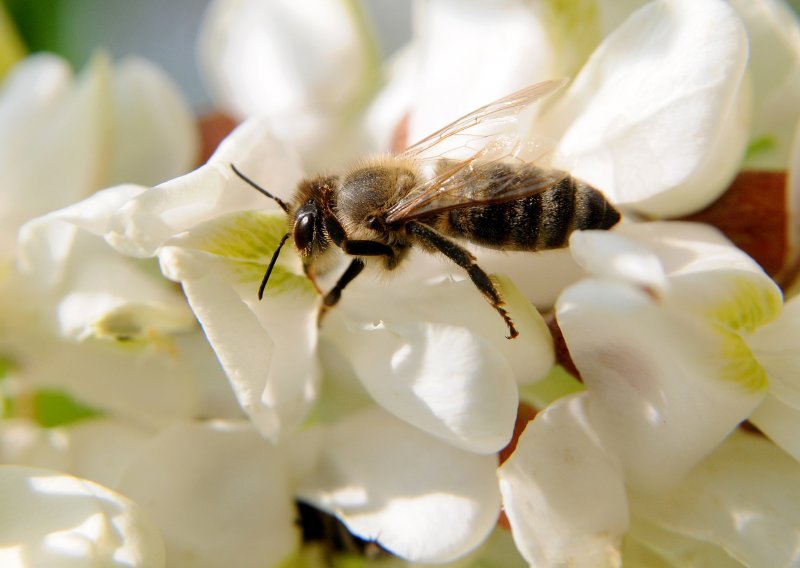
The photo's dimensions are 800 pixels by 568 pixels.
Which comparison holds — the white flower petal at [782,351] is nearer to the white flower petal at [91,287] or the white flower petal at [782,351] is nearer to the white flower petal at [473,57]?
the white flower petal at [473,57]

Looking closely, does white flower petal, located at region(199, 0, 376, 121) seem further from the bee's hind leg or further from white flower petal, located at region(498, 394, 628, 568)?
white flower petal, located at region(498, 394, 628, 568)

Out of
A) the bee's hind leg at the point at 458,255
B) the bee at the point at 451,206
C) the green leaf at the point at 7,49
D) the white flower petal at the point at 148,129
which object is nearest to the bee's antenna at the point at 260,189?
the bee at the point at 451,206

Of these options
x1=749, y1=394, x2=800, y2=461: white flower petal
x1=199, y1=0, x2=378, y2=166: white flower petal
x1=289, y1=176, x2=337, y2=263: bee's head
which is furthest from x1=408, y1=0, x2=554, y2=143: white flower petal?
x1=749, y1=394, x2=800, y2=461: white flower petal

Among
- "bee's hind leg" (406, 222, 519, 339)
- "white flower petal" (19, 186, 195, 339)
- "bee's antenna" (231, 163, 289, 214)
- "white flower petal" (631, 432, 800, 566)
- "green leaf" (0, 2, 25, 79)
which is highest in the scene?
"green leaf" (0, 2, 25, 79)

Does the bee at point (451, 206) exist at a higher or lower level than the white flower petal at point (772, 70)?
higher

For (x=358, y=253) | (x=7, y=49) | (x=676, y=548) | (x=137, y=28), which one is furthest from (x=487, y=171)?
(x=137, y=28)
